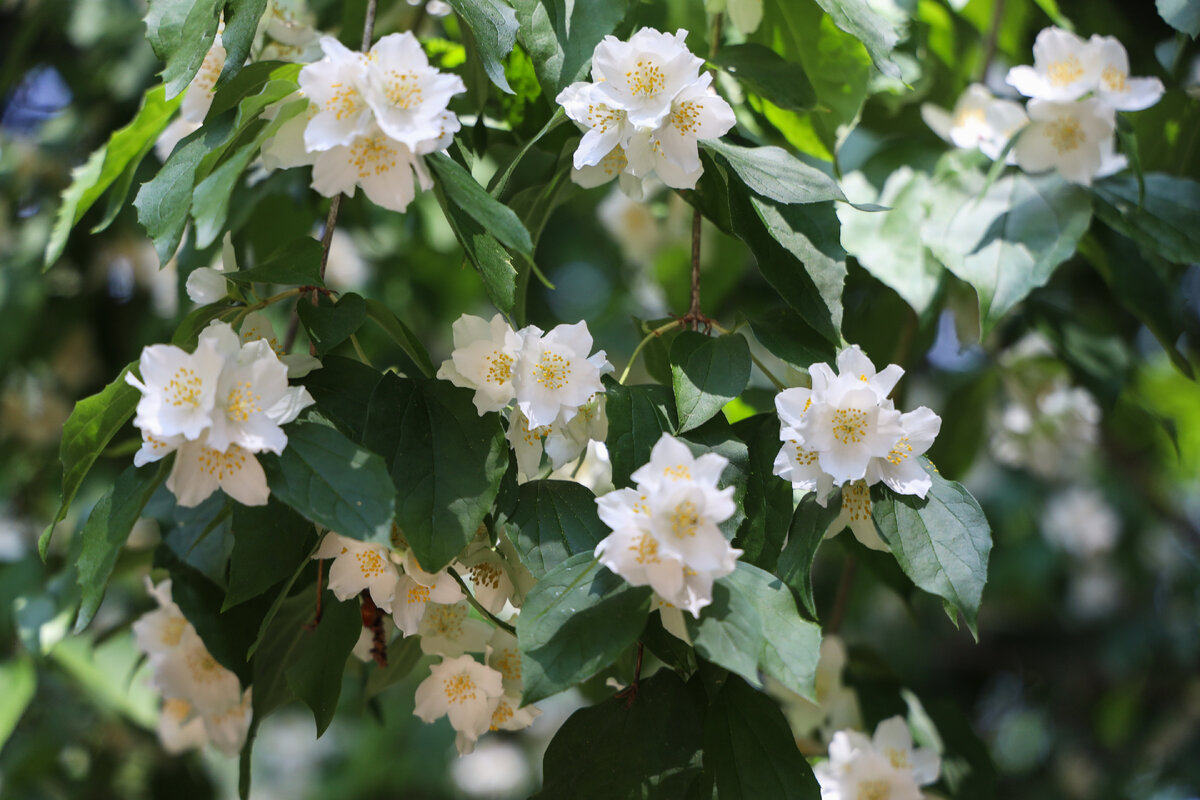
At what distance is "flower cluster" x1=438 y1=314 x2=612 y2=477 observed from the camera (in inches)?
28.0

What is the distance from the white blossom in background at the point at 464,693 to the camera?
→ 799 millimetres

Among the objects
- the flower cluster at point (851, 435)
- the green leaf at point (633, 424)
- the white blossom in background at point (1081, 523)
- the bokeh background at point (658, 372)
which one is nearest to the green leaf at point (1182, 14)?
the bokeh background at point (658, 372)

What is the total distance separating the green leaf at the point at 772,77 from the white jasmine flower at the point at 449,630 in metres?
0.48

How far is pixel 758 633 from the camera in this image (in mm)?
624

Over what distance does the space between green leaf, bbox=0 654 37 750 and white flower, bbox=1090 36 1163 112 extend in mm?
1417

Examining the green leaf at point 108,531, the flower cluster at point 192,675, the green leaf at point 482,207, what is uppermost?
the green leaf at point 482,207

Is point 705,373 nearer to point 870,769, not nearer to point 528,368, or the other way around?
point 528,368

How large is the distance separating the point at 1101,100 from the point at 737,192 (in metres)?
0.45

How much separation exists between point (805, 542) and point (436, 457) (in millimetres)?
264

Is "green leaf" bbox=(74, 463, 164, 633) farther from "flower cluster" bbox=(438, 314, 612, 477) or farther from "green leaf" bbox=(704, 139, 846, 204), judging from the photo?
"green leaf" bbox=(704, 139, 846, 204)

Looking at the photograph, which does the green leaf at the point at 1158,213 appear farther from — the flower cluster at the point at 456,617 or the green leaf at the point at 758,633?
the flower cluster at the point at 456,617

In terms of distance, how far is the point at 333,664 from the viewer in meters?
0.73

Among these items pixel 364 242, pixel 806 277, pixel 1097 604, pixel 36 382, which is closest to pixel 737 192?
pixel 806 277

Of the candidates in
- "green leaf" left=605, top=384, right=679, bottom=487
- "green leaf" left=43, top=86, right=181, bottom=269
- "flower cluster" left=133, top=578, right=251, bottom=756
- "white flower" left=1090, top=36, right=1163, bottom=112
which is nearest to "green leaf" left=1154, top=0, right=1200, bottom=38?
"white flower" left=1090, top=36, right=1163, bottom=112
